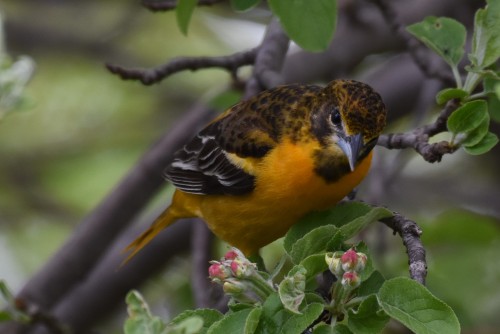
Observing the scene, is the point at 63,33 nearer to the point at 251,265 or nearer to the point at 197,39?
the point at 197,39

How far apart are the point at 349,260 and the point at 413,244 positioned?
0.44m

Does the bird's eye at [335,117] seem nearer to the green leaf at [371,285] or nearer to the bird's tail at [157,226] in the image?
the green leaf at [371,285]

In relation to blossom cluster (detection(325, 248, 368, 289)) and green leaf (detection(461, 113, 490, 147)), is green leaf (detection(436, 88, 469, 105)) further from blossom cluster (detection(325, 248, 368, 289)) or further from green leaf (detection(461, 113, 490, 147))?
blossom cluster (detection(325, 248, 368, 289))

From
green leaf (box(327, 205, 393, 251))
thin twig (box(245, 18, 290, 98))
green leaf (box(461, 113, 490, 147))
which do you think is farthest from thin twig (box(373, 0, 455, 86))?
green leaf (box(327, 205, 393, 251))

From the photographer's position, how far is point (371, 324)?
2.16 meters

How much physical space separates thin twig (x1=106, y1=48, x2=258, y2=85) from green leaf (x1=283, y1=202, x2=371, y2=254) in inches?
38.5

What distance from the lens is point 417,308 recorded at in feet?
6.89

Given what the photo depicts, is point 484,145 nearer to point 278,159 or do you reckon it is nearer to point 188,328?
point 278,159

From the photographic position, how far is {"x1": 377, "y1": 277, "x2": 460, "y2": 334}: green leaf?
6.78 ft

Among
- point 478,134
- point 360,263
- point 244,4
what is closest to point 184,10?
point 244,4

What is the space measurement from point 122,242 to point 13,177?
1.41 meters

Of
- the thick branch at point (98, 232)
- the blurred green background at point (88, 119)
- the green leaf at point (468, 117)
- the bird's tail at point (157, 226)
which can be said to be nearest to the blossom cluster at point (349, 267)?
the green leaf at point (468, 117)

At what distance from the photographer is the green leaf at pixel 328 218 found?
8.72ft

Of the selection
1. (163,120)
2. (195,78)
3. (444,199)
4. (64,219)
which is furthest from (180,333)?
(195,78)
